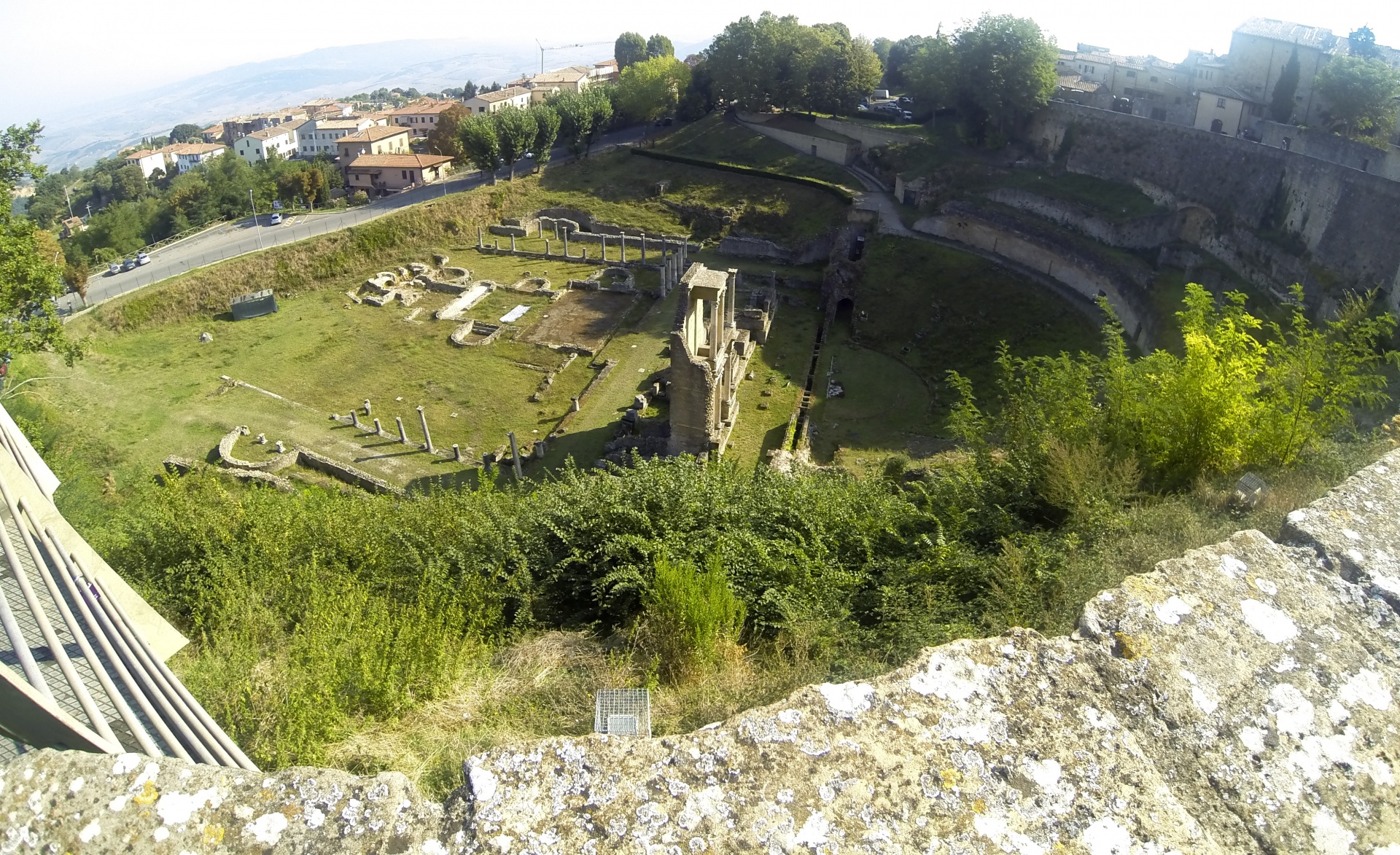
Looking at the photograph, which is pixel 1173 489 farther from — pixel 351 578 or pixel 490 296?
pixel 490 296

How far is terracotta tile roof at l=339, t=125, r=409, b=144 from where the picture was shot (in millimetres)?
82438

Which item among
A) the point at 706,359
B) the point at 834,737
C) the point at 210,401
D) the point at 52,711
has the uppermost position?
the point at 52,711

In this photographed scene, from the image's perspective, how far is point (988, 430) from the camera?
1270 centimetres

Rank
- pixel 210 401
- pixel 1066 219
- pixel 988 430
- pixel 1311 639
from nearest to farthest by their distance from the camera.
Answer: pixel 1311 639
pixel 988 430
pixel 210 401
pixel 1066 219

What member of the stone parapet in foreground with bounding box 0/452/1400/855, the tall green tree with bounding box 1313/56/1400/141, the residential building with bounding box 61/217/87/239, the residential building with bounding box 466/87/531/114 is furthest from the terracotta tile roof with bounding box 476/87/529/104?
the stone parapet in foreground with bounding box 0/452/1400/855

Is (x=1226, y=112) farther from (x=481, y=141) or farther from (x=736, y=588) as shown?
(x=736, y=588)

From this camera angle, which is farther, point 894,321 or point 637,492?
point 894,321

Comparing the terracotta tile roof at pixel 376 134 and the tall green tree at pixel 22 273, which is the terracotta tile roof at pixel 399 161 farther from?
the tall green tree at pixel 22 273

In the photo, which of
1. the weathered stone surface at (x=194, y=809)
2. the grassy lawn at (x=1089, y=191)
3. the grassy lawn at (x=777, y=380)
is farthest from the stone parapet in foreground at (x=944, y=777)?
the grassy lawn at (x=1089, y=191)

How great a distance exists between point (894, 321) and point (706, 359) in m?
14.4

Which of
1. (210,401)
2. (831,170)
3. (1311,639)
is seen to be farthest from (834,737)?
(831,170)

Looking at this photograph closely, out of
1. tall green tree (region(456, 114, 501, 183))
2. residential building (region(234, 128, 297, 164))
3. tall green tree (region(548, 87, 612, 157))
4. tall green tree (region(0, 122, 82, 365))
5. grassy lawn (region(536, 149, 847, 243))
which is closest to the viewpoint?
tall green tree (region(0, 122, 82, 365))

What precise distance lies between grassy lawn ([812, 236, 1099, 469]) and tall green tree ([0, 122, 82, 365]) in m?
21.7

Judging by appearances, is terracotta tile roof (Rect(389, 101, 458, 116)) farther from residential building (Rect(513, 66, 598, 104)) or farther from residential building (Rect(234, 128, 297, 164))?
residential building (Rect(234, 128, 297, 164))
